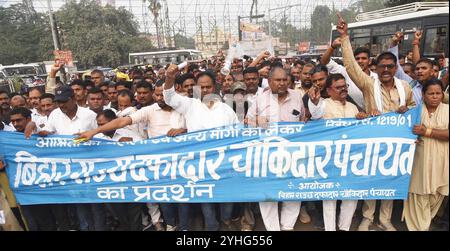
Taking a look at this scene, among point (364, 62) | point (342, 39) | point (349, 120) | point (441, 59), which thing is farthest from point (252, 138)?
point (441, 59)

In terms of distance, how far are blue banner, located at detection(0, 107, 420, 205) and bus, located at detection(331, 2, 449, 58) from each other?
6.84 m

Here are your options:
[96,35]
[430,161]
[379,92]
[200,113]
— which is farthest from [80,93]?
[96,35]

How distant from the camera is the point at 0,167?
136 inches

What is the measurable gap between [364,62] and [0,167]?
4258 mm

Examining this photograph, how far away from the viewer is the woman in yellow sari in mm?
3000

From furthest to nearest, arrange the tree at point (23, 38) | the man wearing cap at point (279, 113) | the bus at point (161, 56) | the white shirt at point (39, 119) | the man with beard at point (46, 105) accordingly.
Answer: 1. the tree at point (23, 38)
2. the bus at point (161, 56)
3. the man with beard at point (46, 105)
4. the white shirt at point (39, 119)
5. the man wearing cap at point (279, 113)

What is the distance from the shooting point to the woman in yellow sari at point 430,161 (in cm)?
300

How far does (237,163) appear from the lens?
10.5ft

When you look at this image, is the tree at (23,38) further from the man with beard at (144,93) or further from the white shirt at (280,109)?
the white shirt at (280,109)

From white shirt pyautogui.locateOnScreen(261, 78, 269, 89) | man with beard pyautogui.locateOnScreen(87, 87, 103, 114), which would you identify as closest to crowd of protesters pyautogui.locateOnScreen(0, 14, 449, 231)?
man with beard pyautogui.locateOnScreen(87, 87, 103, 114)

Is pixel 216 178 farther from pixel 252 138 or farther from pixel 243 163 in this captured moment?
pixel 252 138

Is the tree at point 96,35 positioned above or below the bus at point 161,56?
above

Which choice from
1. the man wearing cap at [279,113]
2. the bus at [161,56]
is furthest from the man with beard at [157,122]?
the bus at [161,56]

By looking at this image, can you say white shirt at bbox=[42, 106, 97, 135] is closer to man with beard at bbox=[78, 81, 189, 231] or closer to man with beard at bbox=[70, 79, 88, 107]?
man with beard at bbox=[78, 81, 189, 231]
